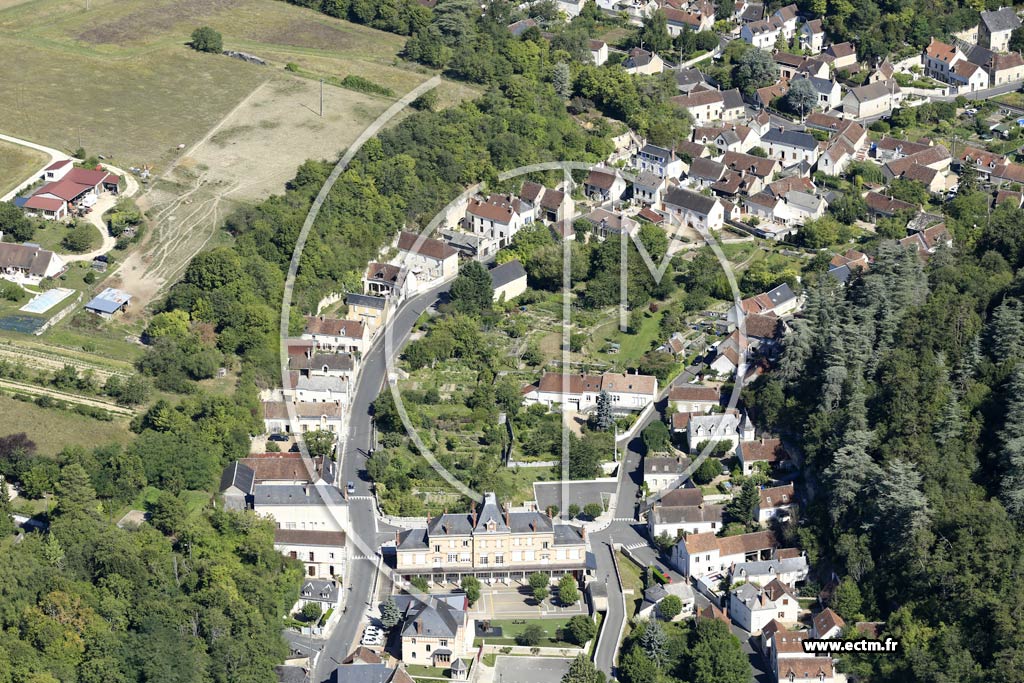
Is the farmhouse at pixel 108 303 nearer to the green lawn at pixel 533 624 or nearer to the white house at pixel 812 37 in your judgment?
the green lawn at pixel 533 624

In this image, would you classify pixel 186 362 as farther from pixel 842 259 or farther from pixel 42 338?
pixel 842 259

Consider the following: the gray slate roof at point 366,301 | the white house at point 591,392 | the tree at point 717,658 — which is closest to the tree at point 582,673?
the tree at point 717,658

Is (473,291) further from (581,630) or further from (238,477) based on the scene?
(581,630)

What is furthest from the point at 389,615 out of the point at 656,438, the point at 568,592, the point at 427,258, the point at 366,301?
the point at 427,258

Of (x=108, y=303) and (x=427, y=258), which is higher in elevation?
(x=108, y=303)

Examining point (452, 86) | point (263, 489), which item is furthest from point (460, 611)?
point (452, 86)

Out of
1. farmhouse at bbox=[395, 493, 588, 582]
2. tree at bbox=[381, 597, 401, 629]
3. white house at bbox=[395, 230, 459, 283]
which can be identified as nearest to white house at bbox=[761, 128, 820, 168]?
white house at bbox=[395, 230, 459, 283]
